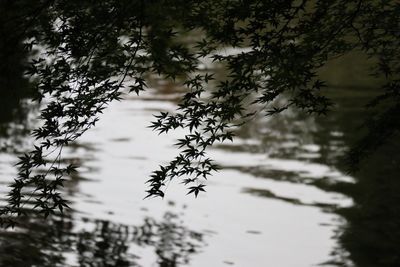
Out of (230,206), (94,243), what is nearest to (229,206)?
(230,206)

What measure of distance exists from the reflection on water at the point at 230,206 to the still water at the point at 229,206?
22mm

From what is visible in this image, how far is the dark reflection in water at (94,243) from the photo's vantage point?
317 inches

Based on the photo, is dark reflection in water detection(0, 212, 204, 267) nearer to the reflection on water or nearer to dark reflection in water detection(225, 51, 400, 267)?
the reflection on water

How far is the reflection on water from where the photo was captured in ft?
27.8

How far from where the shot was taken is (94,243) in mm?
8727

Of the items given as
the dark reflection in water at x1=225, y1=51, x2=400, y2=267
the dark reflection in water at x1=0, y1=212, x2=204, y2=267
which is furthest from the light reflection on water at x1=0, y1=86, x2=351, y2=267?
the dark reflection in water at x1=225, y1=51, x2=400, y2=267

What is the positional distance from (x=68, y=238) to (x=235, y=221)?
2.99 meters

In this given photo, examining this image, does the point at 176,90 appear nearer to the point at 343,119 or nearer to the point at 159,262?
the point at 343,119

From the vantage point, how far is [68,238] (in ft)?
29.0

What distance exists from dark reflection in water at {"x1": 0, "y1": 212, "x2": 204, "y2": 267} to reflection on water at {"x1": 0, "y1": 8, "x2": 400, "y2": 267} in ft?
0.05

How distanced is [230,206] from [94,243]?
2.96m

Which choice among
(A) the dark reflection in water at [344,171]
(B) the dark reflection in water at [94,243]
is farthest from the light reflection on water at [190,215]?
(A) the dark reflection in water at [344,171]

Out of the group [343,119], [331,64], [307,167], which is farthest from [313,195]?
[331,64]

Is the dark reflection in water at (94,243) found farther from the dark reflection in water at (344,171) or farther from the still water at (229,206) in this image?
the dark reflection in water at (344,171)
